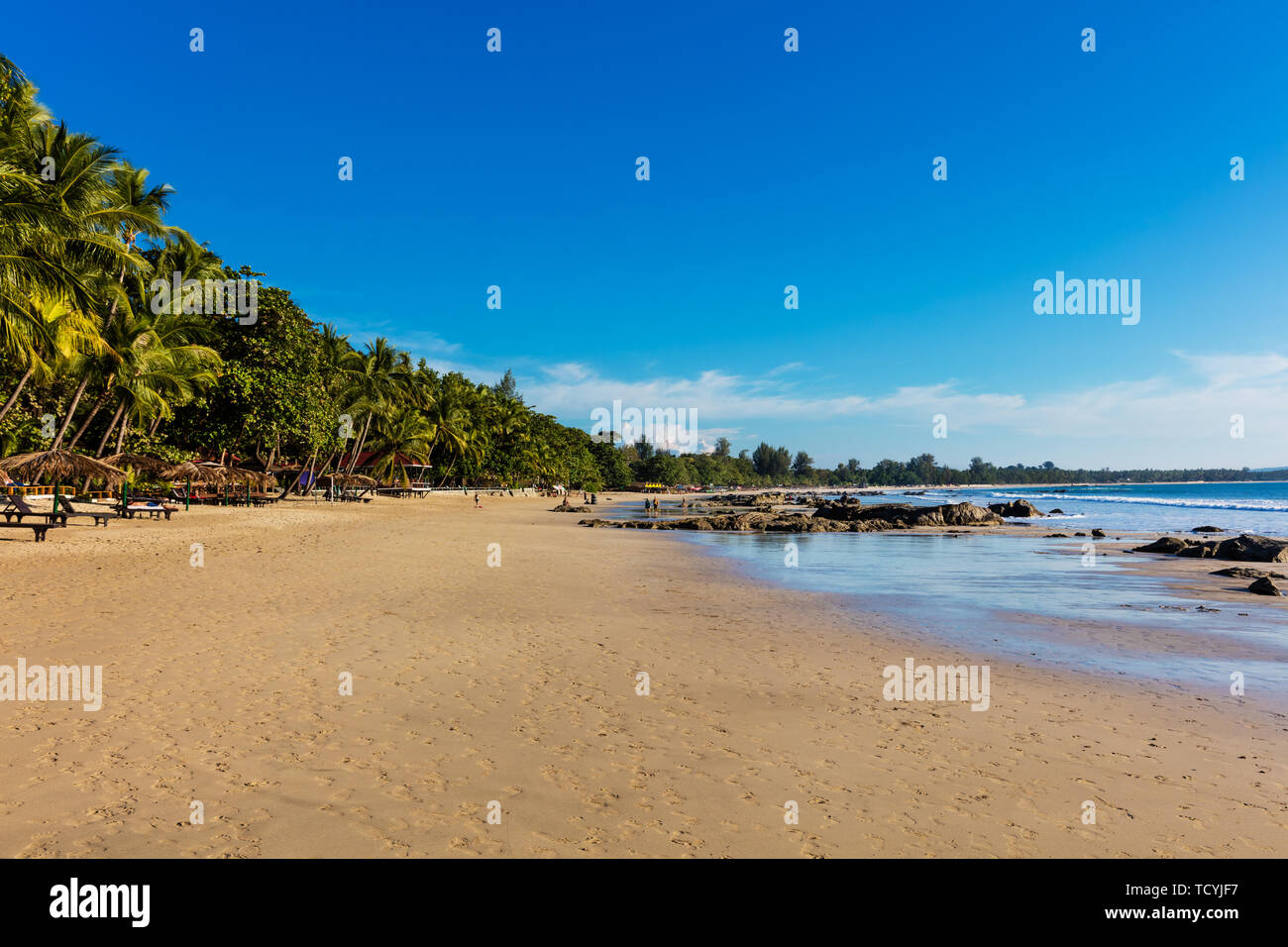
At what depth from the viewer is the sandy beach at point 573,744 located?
439 centimetres

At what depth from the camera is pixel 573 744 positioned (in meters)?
5.97

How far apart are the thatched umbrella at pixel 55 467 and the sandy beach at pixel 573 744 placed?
14.4 m

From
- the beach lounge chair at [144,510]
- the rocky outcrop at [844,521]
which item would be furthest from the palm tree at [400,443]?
the beach lounge chair at [144,510]

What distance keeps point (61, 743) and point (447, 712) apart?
3.12 m

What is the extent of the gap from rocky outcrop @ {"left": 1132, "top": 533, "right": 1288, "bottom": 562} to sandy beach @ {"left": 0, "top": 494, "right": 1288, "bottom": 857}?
21.6 meters

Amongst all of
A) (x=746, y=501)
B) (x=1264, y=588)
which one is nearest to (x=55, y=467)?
(x=1264, y=588)

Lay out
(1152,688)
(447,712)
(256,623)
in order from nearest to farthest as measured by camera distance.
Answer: (447,712) → (1152,688) → (256,623)

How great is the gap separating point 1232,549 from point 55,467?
43.0 m

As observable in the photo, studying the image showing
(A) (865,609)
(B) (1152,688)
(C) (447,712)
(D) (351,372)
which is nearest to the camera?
(C) (447,712)

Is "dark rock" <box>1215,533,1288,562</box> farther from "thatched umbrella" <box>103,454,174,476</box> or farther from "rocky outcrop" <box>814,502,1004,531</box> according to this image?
"thatched umbrella" <box>103,454,174,476</box>

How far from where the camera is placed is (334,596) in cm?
1258

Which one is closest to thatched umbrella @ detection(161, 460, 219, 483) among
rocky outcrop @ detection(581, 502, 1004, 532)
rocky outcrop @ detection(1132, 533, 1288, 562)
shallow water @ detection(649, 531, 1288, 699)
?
rocky outcrop @ detection(581, 502, 1004, 532)
